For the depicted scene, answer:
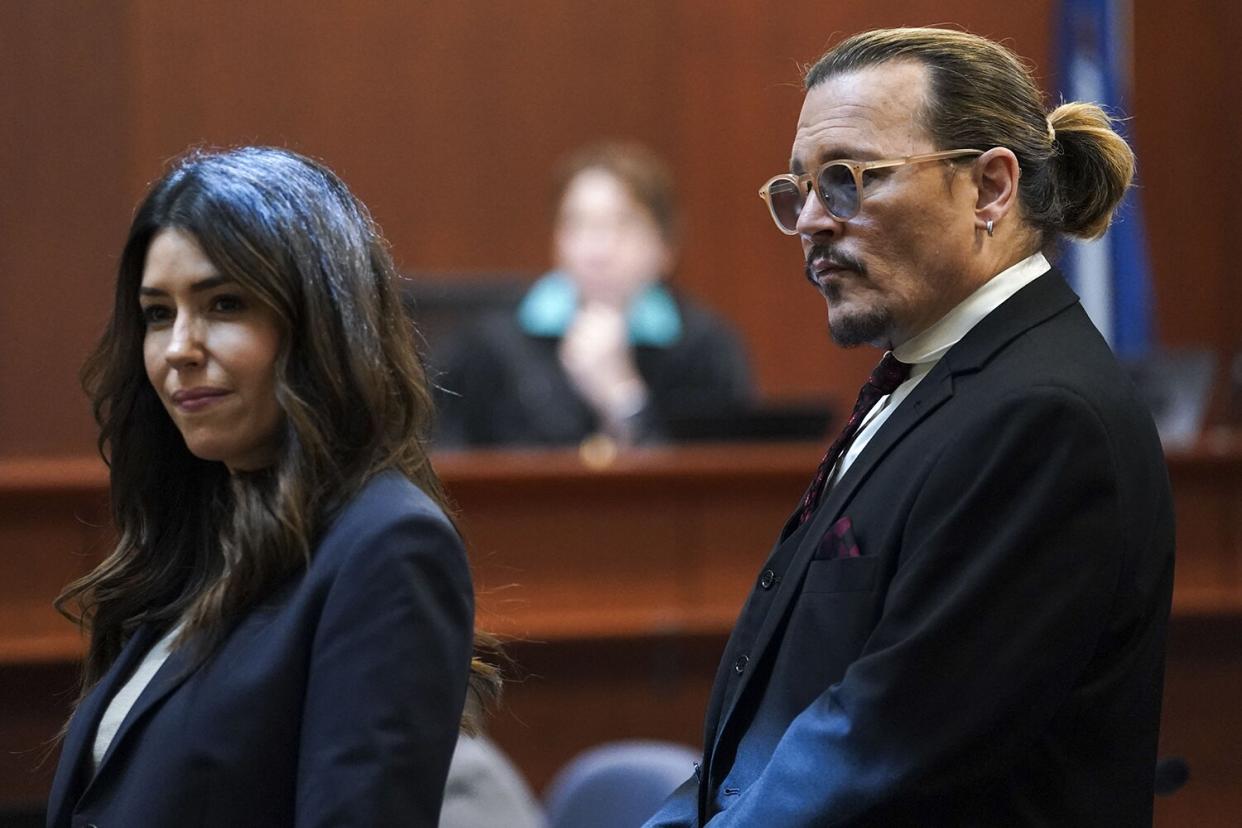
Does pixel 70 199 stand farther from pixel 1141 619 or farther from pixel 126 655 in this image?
pixel 1141 619

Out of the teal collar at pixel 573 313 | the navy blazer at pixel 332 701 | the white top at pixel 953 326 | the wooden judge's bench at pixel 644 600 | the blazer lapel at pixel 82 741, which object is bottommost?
the wooden judge's bench at pixel 644 600

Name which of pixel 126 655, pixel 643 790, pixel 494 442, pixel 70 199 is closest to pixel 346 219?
pixel 126 655

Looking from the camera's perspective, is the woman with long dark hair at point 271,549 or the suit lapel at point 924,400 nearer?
the woman with long dark hair at point 271,549

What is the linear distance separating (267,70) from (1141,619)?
18.1 feet

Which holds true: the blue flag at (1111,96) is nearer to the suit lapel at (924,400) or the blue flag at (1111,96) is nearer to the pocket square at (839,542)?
the suit lapel at (924,400)

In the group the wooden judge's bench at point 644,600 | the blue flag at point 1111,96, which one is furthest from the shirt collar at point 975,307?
the blue flag at point 1111,96

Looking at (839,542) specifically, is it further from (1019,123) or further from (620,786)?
(620,786)

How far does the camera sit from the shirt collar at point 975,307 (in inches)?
76.2

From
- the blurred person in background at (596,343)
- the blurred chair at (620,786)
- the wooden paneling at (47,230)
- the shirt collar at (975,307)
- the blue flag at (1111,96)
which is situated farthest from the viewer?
the wooden paneling at (47,230)

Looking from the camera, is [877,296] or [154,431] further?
[154,431]

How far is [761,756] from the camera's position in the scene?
186 cm

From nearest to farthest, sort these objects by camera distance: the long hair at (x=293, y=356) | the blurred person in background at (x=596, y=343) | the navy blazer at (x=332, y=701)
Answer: the navy blazer at (x=332, y=701) → the long hair at (x=293, y=356) → the blurred person in background at (x=596, y=343)

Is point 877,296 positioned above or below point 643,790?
above

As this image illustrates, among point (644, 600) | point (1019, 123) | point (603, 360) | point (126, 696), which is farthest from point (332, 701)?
point (603, 360)
